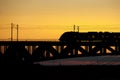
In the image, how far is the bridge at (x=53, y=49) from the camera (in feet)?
257

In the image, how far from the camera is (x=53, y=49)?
82375mm

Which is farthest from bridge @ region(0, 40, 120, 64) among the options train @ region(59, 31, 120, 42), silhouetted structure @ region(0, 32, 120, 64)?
train @ region(59, 31, 120, 42)

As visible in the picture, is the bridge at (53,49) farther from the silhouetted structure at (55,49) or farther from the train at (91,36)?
the train at (91,36)

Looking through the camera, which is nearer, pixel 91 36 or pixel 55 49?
pixel 55 49

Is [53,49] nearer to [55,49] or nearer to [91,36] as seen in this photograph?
[55,49]

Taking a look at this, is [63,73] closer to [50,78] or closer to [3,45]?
[50,78]

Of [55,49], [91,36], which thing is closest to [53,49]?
[55,49]

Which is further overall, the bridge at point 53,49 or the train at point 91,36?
the train at point 91,36

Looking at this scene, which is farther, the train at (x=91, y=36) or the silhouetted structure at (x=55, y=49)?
the train at (x=91, y=36)

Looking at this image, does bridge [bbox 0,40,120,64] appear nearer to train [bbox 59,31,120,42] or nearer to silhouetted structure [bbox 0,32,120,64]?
silhouetted structure [bbox 0,32,120,64]

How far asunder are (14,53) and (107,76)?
48520 mm

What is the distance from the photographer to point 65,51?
3172 inches

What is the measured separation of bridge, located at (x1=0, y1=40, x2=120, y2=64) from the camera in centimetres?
7825

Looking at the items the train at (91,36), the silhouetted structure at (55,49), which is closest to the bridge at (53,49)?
the silhouetted structure at (55,49)
